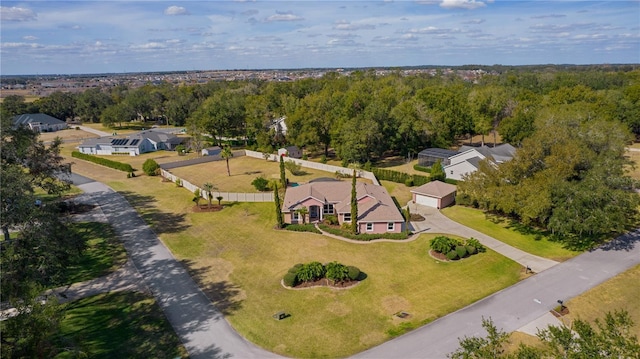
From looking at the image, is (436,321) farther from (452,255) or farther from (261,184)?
(261,184)

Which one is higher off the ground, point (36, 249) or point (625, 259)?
A: point (36, 249)

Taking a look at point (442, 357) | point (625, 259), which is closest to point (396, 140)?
point (625, 259)

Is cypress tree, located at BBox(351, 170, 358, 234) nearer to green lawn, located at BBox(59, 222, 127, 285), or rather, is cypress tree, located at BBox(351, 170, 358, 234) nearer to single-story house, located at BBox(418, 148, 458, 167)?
green lawn, located at BBox(59, 222, 127, 285)

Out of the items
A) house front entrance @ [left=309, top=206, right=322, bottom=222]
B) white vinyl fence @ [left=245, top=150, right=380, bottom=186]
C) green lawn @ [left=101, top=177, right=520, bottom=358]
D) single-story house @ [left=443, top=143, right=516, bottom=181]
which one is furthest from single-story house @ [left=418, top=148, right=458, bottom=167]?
house front entrance @ [left=309, top=206, right=322, bottom=222]

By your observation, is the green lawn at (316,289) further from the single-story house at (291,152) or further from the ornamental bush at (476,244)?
the single-story house at (291,152)

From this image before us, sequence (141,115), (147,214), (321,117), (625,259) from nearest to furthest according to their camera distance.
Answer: (625,259)
(147,214)
(321,117)
(141,115)

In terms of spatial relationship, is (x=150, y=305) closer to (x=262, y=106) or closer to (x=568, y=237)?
(x=568, y=237)

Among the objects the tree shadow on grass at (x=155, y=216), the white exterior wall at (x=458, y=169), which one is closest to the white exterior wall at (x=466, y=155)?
the white exterior wall at (x=458, y=169)
